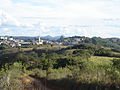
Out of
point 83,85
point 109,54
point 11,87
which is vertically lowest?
point 109,54

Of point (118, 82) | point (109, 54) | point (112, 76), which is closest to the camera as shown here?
point (118, 82)

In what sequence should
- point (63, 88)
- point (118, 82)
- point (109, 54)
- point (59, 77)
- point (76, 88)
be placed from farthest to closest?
point (109, 54), point (59, 77), point (63, 88), point (76, 88), point (118, 82)

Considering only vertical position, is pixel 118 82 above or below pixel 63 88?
above

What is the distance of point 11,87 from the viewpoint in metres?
10.0

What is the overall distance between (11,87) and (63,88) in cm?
736

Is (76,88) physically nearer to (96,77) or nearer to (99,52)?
(96,77)

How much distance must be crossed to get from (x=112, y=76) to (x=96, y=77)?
1.11 metres

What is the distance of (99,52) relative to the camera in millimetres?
72375

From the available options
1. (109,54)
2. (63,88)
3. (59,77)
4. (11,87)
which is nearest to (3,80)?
(11,87)

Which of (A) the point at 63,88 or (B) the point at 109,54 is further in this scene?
(B) the point at 109,54

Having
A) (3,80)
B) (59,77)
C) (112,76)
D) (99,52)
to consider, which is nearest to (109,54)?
(99,52)

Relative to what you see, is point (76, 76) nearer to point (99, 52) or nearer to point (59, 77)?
point (59, 77)

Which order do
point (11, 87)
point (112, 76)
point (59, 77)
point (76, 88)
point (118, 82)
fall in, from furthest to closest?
1. point (59, 77)
2. point (76, 88)
3. point (112, 76)
4. point (118, 82)
5. point (11, 87)

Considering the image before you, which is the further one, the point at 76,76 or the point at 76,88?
the point at 76,76
